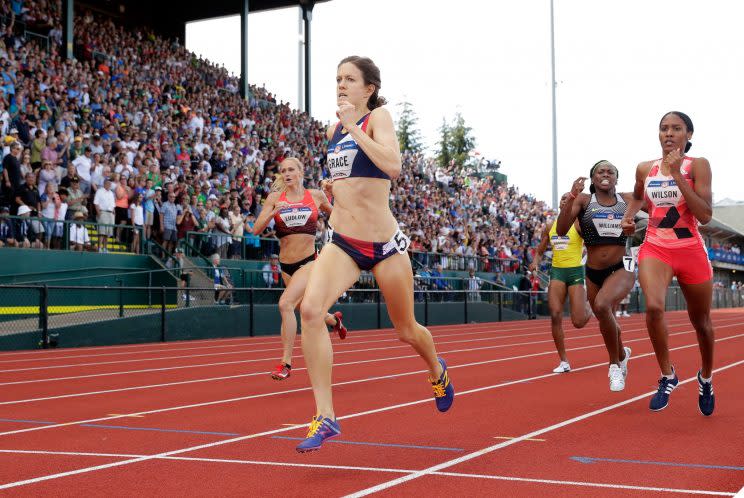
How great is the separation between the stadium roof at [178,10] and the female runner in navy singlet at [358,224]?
32.0 metres

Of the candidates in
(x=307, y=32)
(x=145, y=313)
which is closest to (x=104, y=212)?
(x=145, y=313)

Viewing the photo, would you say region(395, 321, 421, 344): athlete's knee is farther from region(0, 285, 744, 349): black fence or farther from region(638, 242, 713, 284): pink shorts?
region(0, 285, 744, 349): black fence

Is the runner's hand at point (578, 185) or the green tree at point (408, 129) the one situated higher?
the green tree at point (408, 129)

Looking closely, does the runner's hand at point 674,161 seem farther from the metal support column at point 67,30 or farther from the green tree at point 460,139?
the green tree at point 460,139

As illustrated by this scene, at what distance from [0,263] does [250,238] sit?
6.39 meters

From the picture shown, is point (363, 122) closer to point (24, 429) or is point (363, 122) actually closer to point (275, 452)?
point (275, 452)

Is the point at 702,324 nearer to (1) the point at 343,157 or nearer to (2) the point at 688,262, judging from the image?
(2) the point at 688,262

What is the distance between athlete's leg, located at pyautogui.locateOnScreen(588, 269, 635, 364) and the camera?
8.96 meters

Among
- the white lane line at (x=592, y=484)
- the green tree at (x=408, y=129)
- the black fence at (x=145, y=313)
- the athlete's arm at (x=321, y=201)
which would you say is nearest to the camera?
the white lane line at (x=592, y=484)

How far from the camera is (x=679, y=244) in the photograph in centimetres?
682

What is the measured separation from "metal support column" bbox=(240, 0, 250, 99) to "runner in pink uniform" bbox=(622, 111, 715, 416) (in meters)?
26.1

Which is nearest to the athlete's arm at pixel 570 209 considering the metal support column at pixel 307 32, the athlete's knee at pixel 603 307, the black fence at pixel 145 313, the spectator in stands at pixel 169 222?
the athlete's knee at pixel 603 307

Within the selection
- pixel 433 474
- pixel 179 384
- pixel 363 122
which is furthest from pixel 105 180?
pixel 433 474

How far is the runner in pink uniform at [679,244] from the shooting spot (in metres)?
6.76
